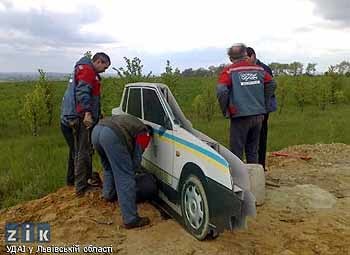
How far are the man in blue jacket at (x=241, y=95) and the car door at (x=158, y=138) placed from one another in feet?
2.71

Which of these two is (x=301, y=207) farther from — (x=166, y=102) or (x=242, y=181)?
(x=166, y=102)

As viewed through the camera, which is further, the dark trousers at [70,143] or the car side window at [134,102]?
the dark trousers at [70,143]

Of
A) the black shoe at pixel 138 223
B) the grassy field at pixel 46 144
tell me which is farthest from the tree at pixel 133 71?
the black shoe at pixel 138 223

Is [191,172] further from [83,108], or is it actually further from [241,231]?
[83,108]

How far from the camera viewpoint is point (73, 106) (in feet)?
18.2

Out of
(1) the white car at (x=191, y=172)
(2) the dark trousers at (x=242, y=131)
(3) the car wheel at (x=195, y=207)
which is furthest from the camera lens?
(2) the dark trousers at (x=242, y=131)

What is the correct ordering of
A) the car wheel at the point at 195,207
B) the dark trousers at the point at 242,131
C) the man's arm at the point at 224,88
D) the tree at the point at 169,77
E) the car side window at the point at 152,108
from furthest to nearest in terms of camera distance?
the tree at the point at 169,77 < the dark trousers at the point at 242,131 < the man's arm at the point at 224,88 < the car side window at the point at 152,108 < the car wheel at the point at 195,207

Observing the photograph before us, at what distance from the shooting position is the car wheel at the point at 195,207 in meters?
4.11

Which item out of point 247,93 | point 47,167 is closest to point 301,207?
point 247,93

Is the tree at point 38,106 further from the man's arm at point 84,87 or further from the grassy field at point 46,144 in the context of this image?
the man's arm at point 84,87

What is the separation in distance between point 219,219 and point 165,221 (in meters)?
1.12

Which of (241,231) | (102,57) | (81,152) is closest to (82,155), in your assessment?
(81,152)

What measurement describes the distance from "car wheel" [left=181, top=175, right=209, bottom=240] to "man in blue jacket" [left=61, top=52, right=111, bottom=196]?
1.70 meters

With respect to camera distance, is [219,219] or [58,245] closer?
[219,219]
